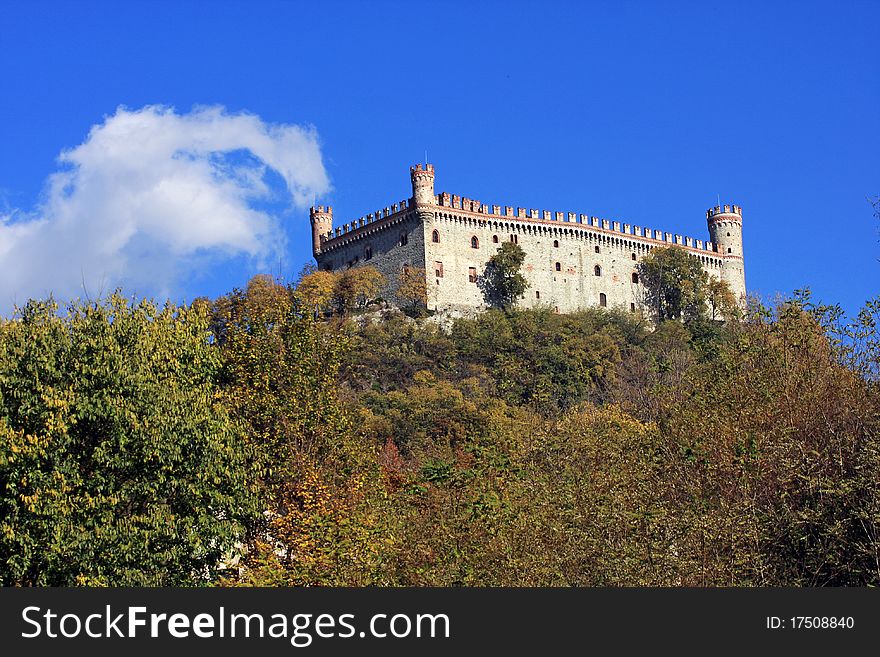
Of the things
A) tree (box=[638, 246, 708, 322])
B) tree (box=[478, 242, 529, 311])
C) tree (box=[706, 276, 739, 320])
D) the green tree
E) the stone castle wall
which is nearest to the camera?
the green tree

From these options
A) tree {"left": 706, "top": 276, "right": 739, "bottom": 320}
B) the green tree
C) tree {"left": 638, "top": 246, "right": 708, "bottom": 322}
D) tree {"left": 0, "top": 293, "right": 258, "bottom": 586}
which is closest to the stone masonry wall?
tree {"left": 638, "top": 246, "right": 708, "bottom": 322}

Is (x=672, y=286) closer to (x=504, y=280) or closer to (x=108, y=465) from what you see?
(x=504, y=280)

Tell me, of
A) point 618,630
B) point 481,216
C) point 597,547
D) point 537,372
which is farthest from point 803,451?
point 481,216

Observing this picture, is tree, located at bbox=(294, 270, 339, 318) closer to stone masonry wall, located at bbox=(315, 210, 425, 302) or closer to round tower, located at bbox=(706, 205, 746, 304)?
stone masonry wall, located at bbox=(315, 210, 425, 302)

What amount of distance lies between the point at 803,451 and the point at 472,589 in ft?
24.2

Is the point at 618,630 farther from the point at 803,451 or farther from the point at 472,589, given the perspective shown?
the point at 803,451

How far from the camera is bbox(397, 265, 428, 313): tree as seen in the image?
253 ft

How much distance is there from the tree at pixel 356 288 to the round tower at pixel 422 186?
5457 millimetres

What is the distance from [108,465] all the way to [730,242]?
74.3m

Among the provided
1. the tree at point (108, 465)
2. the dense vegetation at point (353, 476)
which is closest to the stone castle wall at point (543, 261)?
the dense vegetation at point (353, 476)

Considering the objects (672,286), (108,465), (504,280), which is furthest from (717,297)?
(108,465)

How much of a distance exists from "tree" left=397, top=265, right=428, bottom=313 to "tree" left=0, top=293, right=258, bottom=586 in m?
48.4

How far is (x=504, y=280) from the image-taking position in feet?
263

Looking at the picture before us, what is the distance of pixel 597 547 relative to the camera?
75.6ft
